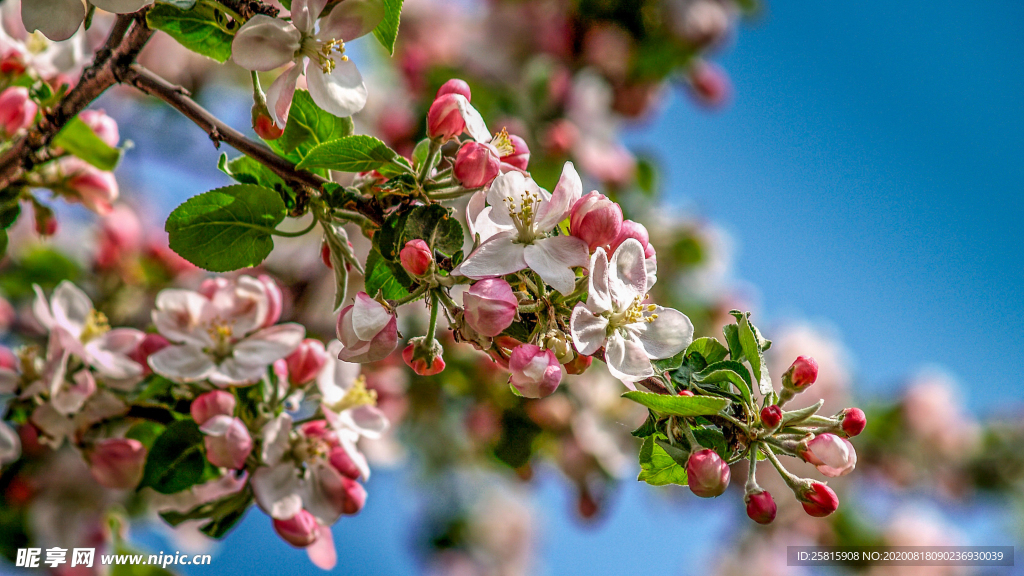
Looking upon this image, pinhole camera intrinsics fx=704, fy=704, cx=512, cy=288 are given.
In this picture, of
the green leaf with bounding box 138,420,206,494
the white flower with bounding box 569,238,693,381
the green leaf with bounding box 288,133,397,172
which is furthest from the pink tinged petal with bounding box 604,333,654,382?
the green leaf with bounding box 138,420,206,494

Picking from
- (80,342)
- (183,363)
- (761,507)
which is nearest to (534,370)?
(761,507)

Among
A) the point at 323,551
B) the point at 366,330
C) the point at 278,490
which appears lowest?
the point at 323,551

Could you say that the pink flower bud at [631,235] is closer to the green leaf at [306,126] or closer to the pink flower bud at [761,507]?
the pink flower bud at [761,507]

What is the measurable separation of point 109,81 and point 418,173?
1.44 feet

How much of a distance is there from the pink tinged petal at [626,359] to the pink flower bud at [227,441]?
57cm

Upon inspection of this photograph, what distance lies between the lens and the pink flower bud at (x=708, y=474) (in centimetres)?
75

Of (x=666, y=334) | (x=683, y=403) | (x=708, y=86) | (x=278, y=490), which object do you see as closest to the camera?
(x=683, y=403)

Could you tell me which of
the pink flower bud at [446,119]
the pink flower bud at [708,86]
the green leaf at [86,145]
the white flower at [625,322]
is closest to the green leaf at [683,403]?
the white flower at [625,322]

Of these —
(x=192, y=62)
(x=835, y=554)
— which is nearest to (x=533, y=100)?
(x=192, y=62)

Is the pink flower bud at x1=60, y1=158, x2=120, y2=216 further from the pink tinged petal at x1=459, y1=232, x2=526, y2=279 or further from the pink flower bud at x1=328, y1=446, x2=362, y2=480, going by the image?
the pink tinged petal at x1=459, y1=232, x2=526, y2=279

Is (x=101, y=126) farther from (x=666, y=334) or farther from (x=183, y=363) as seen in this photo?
(x=666, y=334)

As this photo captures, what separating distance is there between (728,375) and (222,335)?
31.2 inches

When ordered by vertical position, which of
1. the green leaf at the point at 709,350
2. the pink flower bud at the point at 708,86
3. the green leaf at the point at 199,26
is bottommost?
the green leaf at the point at 709,350

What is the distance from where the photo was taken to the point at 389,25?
2.88 ft
